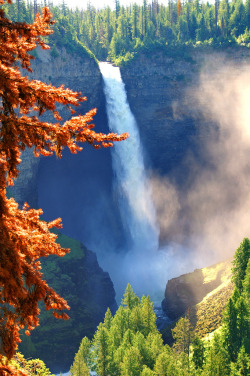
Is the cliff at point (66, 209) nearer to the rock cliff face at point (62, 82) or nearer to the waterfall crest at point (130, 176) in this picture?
the rock cliff face at point (62, 82)

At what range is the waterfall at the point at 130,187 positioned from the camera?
7950 cm

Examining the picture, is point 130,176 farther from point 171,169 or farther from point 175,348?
point 175,348

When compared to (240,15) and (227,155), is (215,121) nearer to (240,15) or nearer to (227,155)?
(227,155)

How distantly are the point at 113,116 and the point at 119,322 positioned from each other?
151 ft

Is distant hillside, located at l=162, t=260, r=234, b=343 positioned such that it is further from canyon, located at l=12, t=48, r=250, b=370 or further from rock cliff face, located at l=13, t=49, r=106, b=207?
rock cliff face, located at l=13, t=49, r=106, b=207

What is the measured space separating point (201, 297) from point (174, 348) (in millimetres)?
11681

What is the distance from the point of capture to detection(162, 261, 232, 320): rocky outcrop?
5078cm

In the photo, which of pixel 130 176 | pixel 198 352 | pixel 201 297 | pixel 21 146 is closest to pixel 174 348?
pixel 198 352

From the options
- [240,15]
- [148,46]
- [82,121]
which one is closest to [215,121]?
[148,46]

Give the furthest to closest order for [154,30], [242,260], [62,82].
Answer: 1. [154,30]
2. [62,82]
3. [242,260]

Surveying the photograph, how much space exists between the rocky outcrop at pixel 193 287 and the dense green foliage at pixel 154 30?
143ft

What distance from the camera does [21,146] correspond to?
24.5ft

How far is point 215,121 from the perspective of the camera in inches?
3095

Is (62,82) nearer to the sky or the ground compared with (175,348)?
nearer to the sky
